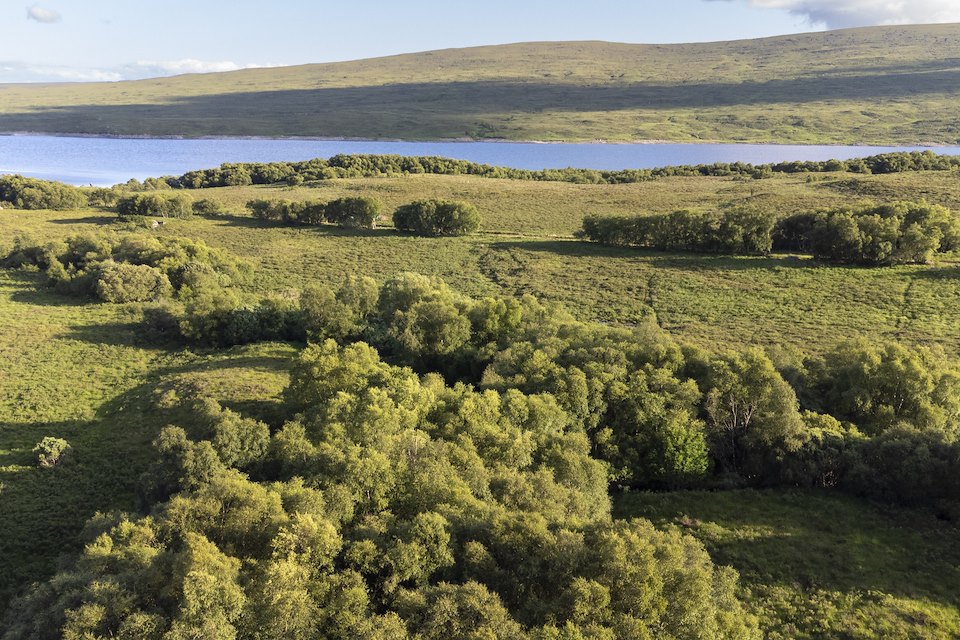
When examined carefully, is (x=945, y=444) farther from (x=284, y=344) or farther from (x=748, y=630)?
(x=284, y=344)

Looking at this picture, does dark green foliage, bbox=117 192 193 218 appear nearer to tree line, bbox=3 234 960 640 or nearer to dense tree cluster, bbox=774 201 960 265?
tree line, bbox=3 234 960 640

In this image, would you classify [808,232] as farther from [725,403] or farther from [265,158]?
[265,158]

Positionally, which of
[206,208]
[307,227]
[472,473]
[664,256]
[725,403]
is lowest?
[725,403]

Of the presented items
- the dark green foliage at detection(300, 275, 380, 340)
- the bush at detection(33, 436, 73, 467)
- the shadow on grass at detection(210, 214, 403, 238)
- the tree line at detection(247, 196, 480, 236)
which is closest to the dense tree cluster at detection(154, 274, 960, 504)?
the dark green foliage at detection(300, 275, 380, 340)

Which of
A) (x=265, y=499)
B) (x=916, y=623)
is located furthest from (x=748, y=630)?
(x=265, y=499)

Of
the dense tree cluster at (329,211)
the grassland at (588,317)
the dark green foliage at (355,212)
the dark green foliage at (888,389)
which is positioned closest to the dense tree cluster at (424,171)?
the grassland at (588,317)

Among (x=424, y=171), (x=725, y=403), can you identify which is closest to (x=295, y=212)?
(x=424, y=171)

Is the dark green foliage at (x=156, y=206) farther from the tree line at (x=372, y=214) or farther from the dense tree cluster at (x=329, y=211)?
the dense tree cluster at (x=329, y=211)
